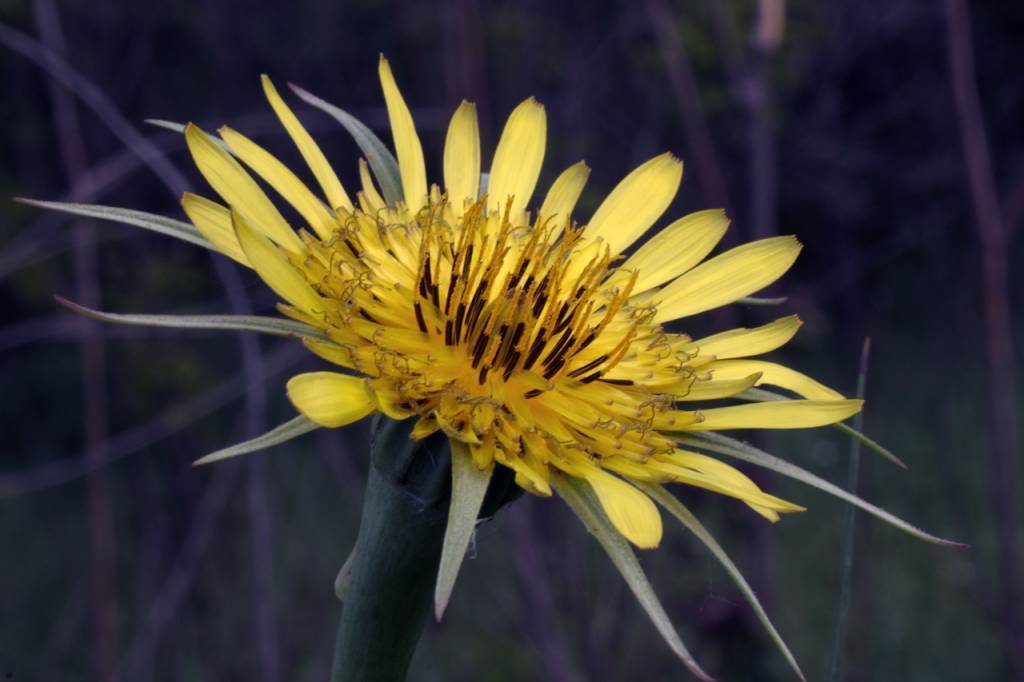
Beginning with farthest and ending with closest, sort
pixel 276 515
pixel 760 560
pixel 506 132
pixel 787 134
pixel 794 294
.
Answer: pixel 787 134
pixel 794 294
pixel 276 515
pixel 760 560
pixel 506 132

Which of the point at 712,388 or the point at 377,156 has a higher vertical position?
the point at 377,156

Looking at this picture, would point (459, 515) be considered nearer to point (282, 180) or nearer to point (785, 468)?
point (785, 468)

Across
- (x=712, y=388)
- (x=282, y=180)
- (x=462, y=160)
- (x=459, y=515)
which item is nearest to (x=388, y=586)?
(x=459, y=515)

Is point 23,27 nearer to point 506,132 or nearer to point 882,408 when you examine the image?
point 506,132

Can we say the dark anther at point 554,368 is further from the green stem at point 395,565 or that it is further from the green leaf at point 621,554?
the green stem at point 395,565

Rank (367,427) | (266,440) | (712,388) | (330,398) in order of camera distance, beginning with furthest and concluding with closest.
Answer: (367,427)
(712,388)
(330,398)
(266,440)

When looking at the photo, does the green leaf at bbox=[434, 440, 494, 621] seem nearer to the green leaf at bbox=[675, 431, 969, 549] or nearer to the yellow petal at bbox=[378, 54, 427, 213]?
the green leaf at bbox=[675, 431, 969, 549]

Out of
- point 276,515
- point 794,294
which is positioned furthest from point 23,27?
point 794,294
